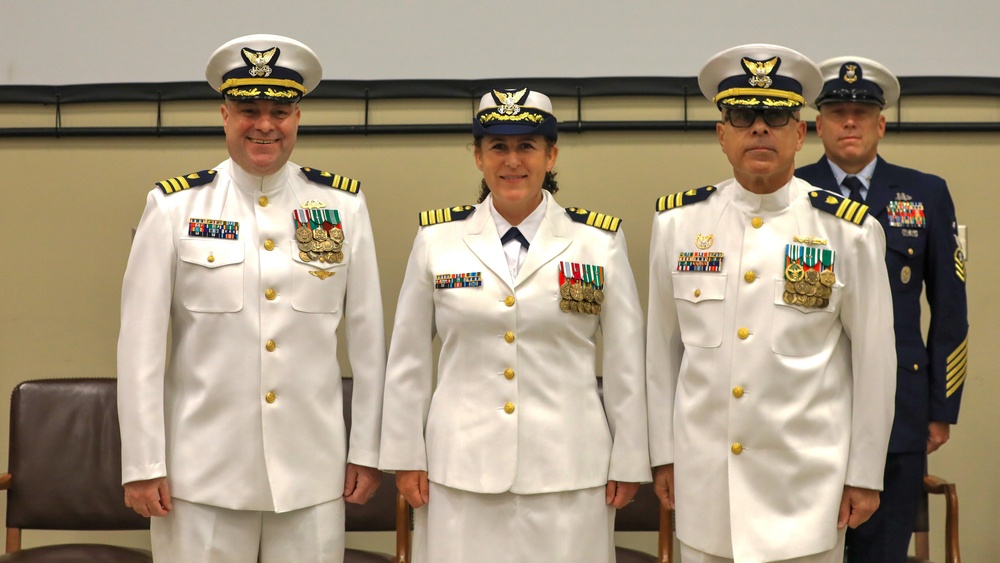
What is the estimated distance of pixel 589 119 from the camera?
354 centimetres

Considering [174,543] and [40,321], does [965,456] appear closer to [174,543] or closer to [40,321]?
[174,543]

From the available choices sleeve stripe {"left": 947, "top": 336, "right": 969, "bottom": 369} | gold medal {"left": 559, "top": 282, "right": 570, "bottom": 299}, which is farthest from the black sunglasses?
sleeve stripe {"left": 947, "top": 336, "right": 969, "bottom": 369}

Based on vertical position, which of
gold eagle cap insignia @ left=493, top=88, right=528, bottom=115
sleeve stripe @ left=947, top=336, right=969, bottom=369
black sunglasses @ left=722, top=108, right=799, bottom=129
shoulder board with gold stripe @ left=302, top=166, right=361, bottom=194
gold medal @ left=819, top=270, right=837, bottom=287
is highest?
gold eagle cap insignia @ left=493, top=88, right=528, bottom=115

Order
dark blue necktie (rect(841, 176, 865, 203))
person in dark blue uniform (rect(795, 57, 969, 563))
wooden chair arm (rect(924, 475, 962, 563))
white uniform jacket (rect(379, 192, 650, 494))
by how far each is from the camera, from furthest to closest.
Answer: wooden chair arm (rect(924, 475, 962, 563)), dark blue necktie (rect(841, 176, 865, 203)), person in dark blue uniform (rect(795, 57, 969, 563)), white uniform jacket (rect(379, 192, 650, 494))

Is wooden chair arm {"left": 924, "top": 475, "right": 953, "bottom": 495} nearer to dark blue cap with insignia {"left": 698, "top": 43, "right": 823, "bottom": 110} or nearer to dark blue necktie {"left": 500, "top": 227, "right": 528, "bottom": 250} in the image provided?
dark blue cap with insignia {"left": 698, "top": 43, "right": 823, "bottom": 110}

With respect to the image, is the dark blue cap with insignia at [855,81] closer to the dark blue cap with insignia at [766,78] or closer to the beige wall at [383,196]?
the dark blue cap with insignia at [766,78]

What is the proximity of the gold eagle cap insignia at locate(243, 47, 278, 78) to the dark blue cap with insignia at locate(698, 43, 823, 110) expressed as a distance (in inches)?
46.7

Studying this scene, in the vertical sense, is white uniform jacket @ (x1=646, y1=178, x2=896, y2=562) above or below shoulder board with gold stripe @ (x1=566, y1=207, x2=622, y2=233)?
below

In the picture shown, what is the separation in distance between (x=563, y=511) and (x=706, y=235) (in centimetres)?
80

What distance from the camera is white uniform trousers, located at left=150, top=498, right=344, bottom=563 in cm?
250

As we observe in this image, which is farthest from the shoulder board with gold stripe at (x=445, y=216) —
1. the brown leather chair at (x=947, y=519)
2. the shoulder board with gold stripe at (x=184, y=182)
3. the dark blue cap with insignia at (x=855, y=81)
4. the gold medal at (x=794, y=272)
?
the brown leather chair at (x=947, y=519)

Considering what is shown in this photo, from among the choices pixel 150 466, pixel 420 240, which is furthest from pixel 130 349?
pixel 420 240

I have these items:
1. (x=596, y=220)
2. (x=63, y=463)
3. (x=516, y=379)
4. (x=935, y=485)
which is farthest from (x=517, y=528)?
(x=63, y=463)

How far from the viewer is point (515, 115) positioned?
2551 millimetres
